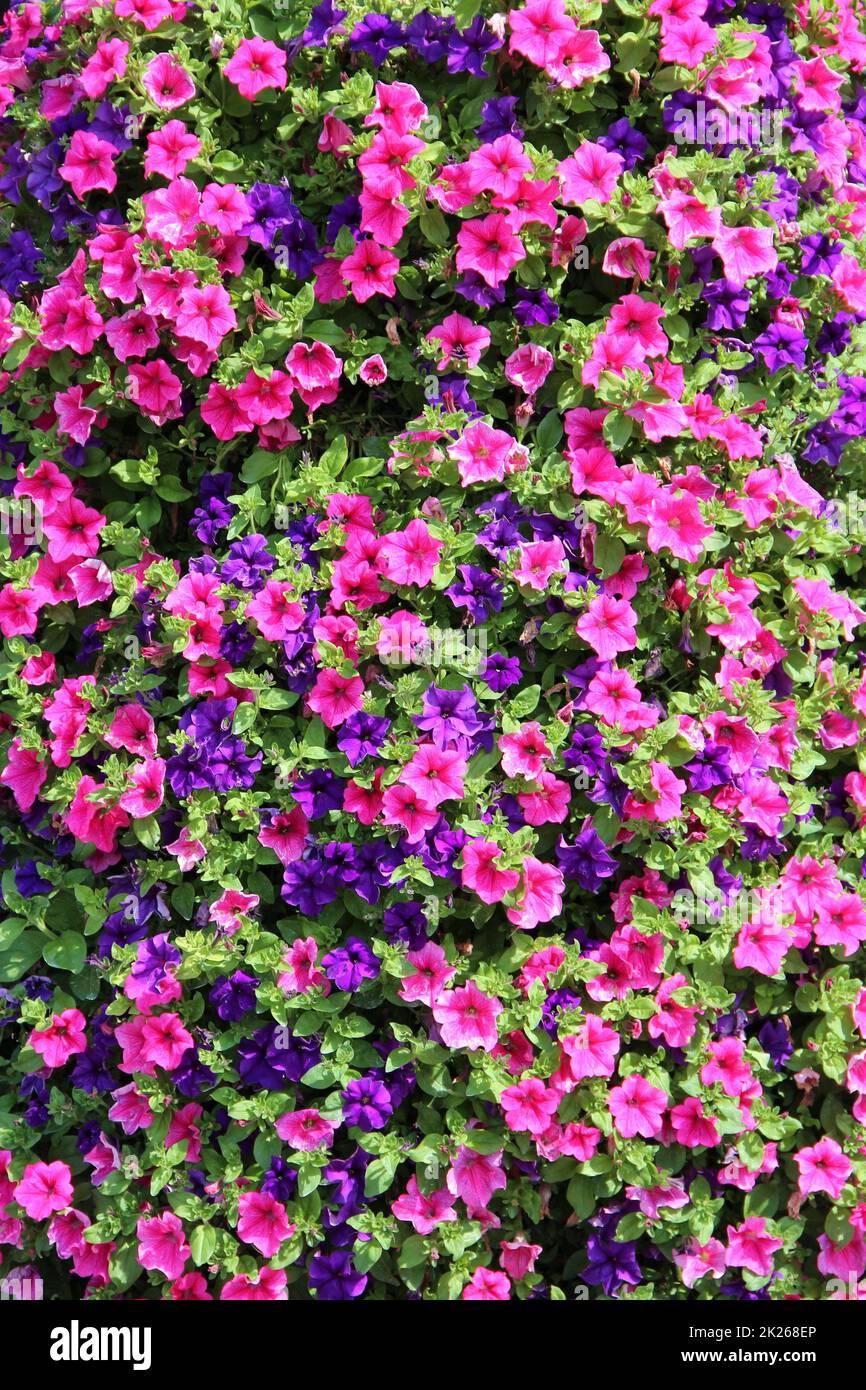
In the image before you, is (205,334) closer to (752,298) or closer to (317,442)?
(317,442)

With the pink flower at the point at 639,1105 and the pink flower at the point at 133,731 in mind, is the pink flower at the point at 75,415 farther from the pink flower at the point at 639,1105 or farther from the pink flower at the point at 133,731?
the pink flower at the point at 639,1105

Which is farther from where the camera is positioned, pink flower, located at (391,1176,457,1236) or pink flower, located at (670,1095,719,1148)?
pink flower, located at (670,1095,719,1148)

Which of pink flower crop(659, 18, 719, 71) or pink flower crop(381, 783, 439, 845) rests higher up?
pink flower crop(659, 18, 719, 71)

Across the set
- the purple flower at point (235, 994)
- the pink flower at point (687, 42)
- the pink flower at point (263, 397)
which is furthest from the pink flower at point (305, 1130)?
the pink flower at point (687, 42)

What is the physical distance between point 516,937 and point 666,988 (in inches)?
14.5

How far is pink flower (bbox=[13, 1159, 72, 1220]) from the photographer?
10.3 feet

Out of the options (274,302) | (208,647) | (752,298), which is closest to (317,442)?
(274,302)

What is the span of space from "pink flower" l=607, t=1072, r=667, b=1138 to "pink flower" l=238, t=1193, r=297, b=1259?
0.79 metres

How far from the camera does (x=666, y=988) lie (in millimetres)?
3068

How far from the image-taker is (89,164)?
3.14 metres

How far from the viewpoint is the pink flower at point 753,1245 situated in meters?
3.17

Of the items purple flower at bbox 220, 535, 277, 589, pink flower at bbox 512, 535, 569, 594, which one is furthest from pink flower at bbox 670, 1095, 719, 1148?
purple flower at bbox 220, 535, 277, 589

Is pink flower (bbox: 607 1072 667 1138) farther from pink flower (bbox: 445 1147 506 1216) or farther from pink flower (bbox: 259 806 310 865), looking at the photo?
pink flower (bbox: 259 806 310 865)

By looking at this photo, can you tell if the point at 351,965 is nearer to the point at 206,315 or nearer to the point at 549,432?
the point at 549,432
